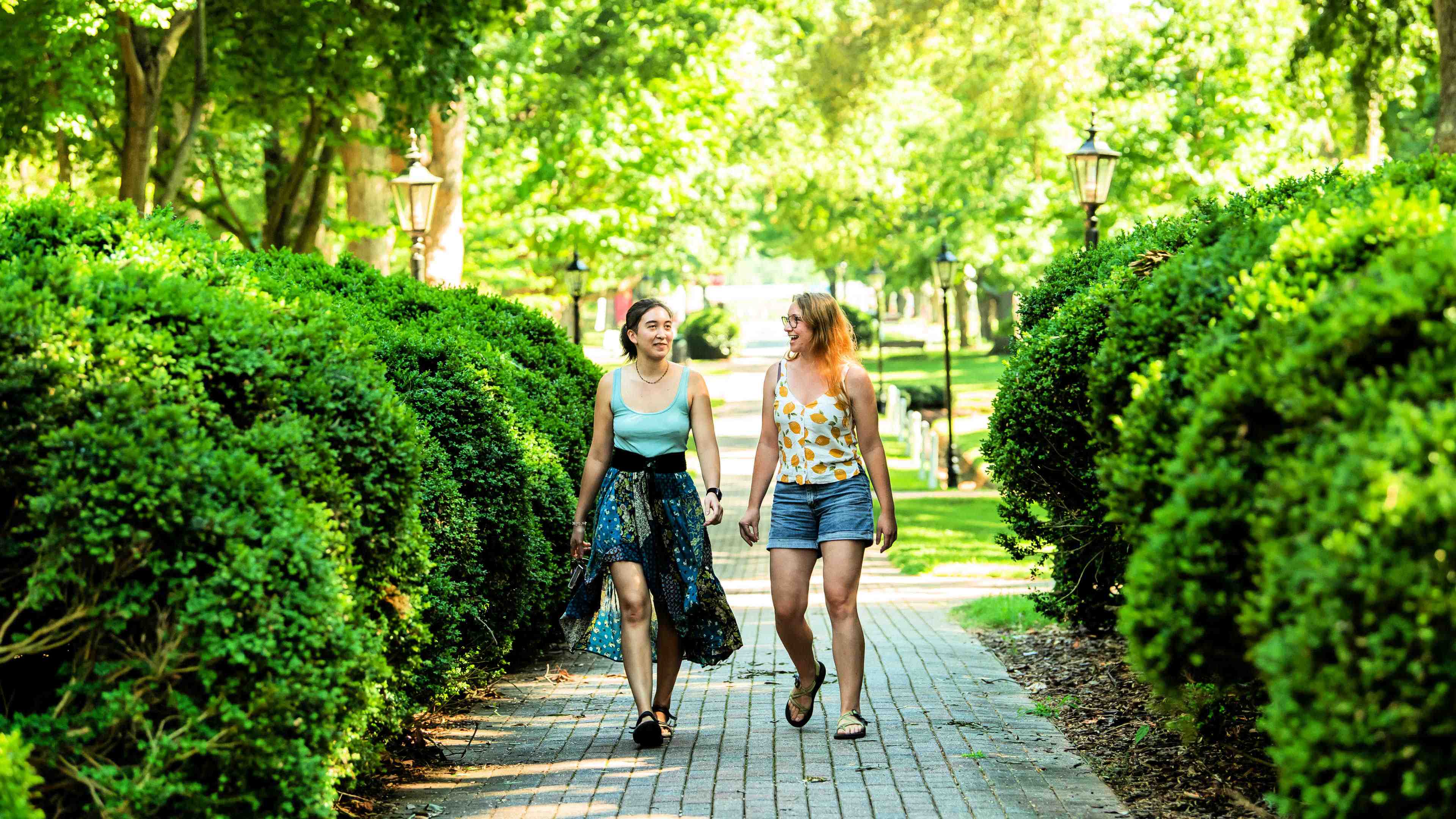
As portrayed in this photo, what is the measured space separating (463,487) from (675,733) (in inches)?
60.0

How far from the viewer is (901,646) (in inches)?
370

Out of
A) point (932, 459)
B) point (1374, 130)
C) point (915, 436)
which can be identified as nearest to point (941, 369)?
point (915, 436)

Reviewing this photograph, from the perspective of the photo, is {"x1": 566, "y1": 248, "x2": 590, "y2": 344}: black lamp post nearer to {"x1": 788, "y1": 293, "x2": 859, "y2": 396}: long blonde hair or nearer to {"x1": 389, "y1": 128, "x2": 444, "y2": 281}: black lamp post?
{"x1": 389, "y1": 128, "x2": 444, "y2": 281}: black lamp post

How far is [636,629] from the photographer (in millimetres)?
6438

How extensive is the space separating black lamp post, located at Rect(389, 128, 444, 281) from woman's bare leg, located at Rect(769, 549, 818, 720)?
37.2ft

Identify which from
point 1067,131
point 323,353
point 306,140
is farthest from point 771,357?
point 323,353

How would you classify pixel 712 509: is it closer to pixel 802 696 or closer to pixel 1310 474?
pixel 802 696

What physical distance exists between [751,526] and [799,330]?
915mm

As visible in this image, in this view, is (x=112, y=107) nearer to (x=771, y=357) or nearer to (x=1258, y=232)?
(x=1258, y=232)

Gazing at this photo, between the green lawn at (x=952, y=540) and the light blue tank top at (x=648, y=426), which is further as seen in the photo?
the green lawn at (x=952, y=540)

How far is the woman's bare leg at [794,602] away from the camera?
6.60 m

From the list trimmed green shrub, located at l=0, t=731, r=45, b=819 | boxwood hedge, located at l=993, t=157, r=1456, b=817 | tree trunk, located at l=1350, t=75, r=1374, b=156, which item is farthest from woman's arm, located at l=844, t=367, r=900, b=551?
tree trunk, located at l=1350, t=75, r=1374, b=156

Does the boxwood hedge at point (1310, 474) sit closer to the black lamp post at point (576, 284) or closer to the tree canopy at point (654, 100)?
the tree canopy at point (654, 100)

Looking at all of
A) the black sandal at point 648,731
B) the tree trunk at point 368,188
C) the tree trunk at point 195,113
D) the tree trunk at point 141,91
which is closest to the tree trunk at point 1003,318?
the tree trunk at point 368,188
